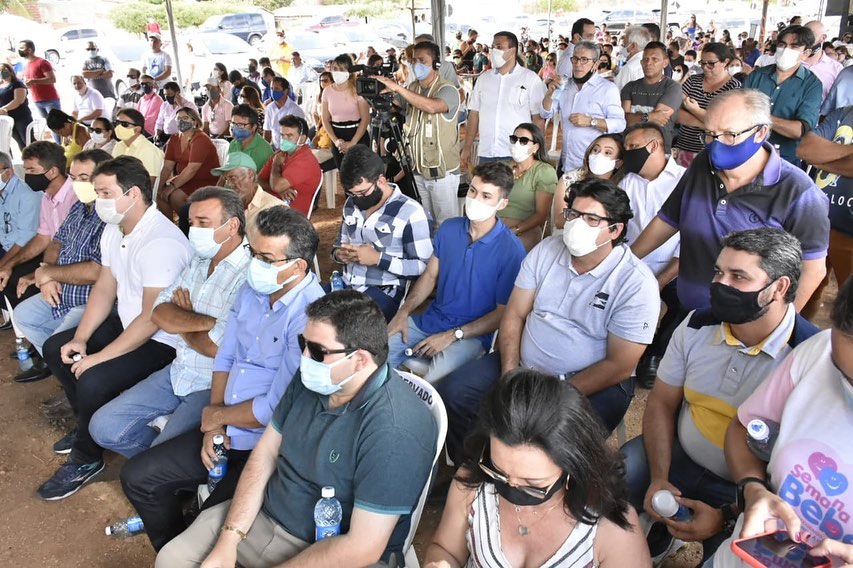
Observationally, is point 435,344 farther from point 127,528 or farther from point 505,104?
point 505,104

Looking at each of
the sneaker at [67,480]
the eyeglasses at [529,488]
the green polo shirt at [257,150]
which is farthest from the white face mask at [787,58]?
the sneaker at [67,480]

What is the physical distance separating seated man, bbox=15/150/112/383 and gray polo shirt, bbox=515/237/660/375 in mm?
2288

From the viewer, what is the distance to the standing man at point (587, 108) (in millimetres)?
4395

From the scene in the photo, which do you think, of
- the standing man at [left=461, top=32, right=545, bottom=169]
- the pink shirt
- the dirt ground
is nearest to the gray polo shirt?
the dirt ground

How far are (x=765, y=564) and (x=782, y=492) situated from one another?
0.22m

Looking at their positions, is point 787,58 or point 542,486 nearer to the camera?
point 542,486

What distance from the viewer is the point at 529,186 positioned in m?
3.94

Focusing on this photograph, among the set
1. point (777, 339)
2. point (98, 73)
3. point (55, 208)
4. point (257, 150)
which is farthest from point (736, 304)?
point (98, 73)

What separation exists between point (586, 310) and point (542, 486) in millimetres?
1150

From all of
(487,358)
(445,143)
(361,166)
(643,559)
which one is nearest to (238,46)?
(445,143)

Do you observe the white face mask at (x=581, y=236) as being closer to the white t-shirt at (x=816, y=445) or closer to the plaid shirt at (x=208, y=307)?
the white t-shirt at (x=816, y=445)

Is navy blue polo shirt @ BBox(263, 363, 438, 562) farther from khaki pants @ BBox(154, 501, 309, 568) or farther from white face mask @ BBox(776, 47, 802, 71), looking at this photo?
white face mask @ BBox(776, 47, 802, 71)

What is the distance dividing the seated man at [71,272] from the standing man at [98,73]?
6.94 metres

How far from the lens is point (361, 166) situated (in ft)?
10.7
